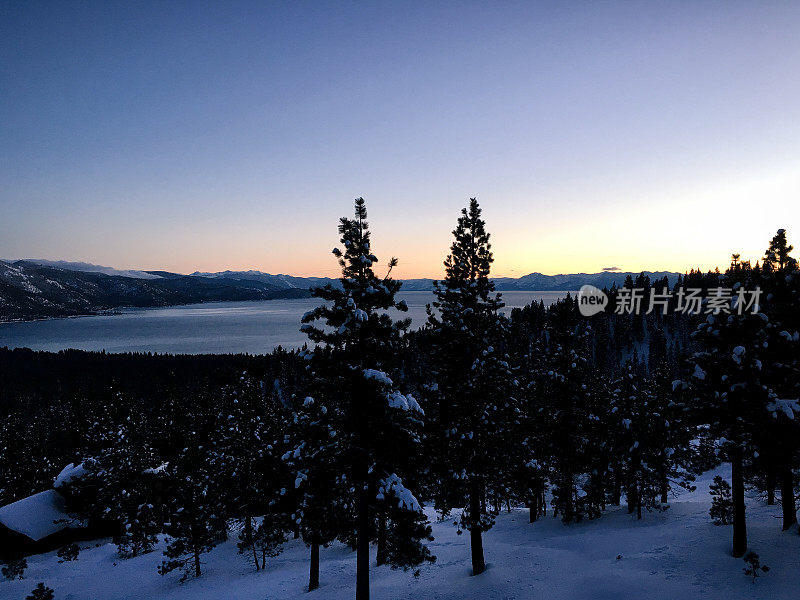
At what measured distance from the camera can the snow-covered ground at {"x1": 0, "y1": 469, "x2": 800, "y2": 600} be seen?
14578 mm

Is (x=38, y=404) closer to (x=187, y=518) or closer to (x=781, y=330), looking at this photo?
(x=187, y=518)

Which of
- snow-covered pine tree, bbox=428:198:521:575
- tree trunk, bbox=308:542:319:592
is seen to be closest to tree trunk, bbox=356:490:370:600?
snow-covered pine tree, bbox=428:198:521:575

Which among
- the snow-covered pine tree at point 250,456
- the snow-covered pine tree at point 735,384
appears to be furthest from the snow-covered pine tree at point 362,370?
the snow-covered pine tree at point 250,456

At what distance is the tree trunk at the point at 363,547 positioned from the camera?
45.0 feet

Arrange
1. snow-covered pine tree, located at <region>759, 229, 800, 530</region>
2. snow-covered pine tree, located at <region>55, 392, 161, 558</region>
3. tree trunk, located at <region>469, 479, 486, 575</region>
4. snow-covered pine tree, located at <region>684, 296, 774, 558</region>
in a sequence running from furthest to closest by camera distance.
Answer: snow-covered pine tree, located at <region>55, 392, 161, 558</region>, tree trunk, located at <region>469, 479, 486, 575</region>, snow-covered pine tree, located at <region>684, 296, 774, 558</region>, snow-covered pine tree, located at <region>759, 229, 800, 530</region>

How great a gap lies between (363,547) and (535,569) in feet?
29.7

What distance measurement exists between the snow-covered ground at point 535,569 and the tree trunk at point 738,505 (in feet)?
2.02

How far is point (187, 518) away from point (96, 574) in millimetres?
10015

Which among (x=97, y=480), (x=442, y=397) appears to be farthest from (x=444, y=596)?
(x=97, y=480)

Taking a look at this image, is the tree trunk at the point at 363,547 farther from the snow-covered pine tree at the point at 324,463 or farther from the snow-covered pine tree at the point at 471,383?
the snow-covered pine tree at the point at 471,383

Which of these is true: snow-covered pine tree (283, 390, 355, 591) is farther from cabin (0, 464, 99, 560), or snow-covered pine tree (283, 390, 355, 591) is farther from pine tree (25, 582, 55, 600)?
cabin (0, 464, 99, 560)

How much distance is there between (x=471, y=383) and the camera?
693 inches

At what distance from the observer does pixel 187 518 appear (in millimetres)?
25844

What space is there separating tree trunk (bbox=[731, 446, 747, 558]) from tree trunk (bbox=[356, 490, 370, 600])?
13.7m
